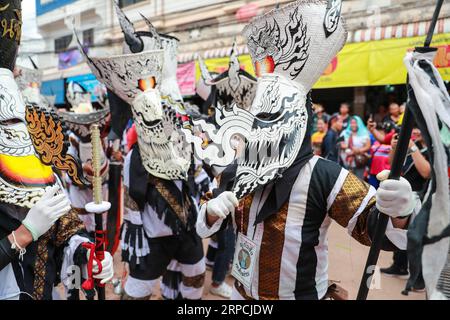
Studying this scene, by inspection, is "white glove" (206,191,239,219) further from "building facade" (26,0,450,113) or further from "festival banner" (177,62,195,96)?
"festival banner" (177,62,195,96)

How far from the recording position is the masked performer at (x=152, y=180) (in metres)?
2.65

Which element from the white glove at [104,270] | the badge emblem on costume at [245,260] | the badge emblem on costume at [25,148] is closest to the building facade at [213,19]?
the badge emblem on costume at [25,148]

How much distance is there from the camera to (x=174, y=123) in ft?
8.67

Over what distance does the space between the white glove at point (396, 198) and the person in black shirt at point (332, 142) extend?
484cm

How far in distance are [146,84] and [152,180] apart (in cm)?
71

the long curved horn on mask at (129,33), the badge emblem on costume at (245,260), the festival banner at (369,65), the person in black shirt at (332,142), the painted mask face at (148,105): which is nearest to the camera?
the badge emblem on costume at (245,260)

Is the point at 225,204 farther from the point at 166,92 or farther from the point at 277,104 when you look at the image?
the point at 166,92

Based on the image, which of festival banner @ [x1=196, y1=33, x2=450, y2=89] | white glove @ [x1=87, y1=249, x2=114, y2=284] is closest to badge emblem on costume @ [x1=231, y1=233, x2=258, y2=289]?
white glove @ [x1=87, y1=249, x2=114, y2=284]

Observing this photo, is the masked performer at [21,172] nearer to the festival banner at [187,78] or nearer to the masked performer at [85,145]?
the masked performer at [85,145]

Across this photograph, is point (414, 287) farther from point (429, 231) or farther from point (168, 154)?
point (168, 154)

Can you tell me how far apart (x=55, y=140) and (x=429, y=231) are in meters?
1.46

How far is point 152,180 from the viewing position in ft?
9.39

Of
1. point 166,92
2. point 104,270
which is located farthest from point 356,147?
point 104,270
